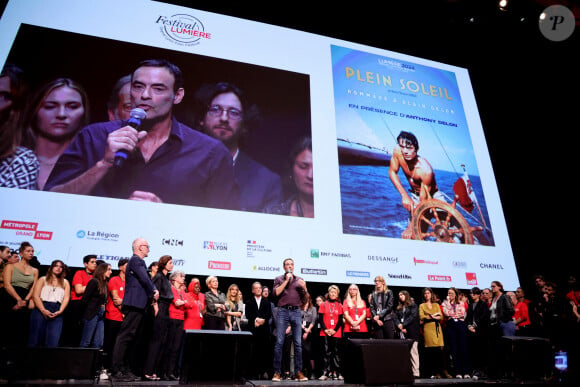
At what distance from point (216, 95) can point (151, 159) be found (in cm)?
132

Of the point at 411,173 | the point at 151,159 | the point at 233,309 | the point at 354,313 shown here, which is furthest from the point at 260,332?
the point at 411,173

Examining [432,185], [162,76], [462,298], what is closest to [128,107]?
[162,76]

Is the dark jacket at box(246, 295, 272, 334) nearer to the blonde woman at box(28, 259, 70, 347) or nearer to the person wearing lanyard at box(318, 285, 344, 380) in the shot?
the person wearing lanyard at box(318, 285, 344, 380)

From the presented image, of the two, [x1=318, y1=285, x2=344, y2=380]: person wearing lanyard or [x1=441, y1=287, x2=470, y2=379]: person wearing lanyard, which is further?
[x1=441, y1=287, x2=470, y2=379]: person wearing lanyard

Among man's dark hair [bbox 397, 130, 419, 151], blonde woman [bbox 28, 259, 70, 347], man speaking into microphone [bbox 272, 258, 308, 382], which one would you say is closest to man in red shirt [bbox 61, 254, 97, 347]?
blonde woman [bbox 28, 259, 70, 347]

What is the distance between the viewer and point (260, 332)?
4.93 metres

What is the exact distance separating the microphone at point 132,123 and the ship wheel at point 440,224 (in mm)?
3957

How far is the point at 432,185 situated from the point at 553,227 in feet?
10.7

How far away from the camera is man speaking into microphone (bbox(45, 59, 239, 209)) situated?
15.3 ft

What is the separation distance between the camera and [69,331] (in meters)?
4.29

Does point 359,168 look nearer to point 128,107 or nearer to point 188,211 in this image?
point 188,211

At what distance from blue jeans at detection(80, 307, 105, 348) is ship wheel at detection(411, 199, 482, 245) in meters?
4.11

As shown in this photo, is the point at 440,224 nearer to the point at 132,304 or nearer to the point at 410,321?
the point at 410,321

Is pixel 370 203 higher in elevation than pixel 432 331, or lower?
higher
